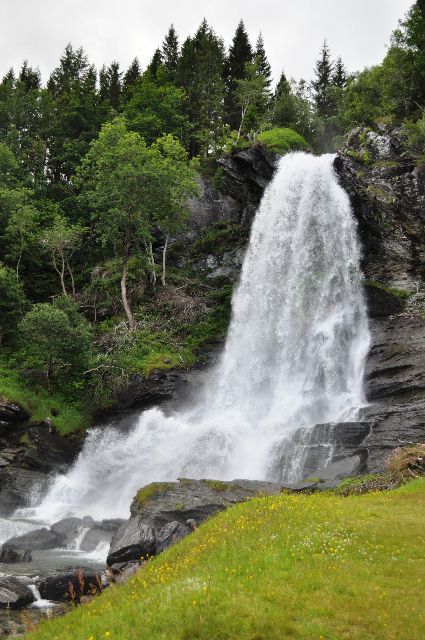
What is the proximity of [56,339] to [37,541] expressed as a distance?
37.9 feet

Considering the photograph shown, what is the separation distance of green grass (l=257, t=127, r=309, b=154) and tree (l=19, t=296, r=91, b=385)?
19.0 meters

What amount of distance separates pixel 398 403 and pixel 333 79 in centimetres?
5634

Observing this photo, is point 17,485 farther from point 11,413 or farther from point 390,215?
point 390,215

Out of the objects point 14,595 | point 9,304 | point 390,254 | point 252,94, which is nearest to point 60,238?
point 9,304

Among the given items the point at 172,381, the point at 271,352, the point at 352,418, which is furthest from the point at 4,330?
the point at 352,418

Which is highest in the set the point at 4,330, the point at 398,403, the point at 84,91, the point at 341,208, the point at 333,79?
the point at 333,79

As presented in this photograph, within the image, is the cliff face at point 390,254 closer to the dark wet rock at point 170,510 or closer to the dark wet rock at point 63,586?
the dark wet rock at point 170,510

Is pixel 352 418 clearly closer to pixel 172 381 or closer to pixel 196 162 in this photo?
pixel 172 381

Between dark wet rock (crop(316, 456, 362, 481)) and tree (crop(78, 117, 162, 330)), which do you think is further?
tree (crop(78, 117, 162, 330))

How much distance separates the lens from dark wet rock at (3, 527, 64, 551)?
1902 cm

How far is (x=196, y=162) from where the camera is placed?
1522 inches

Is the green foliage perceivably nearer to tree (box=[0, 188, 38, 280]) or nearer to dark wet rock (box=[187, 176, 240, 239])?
dark wet rock (box=[187, 176, 240, 239])

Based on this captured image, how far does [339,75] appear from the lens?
6812 cm

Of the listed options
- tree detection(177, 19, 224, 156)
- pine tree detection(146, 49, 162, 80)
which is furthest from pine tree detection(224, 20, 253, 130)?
pine tree detection(146, 49, 162, 80)
